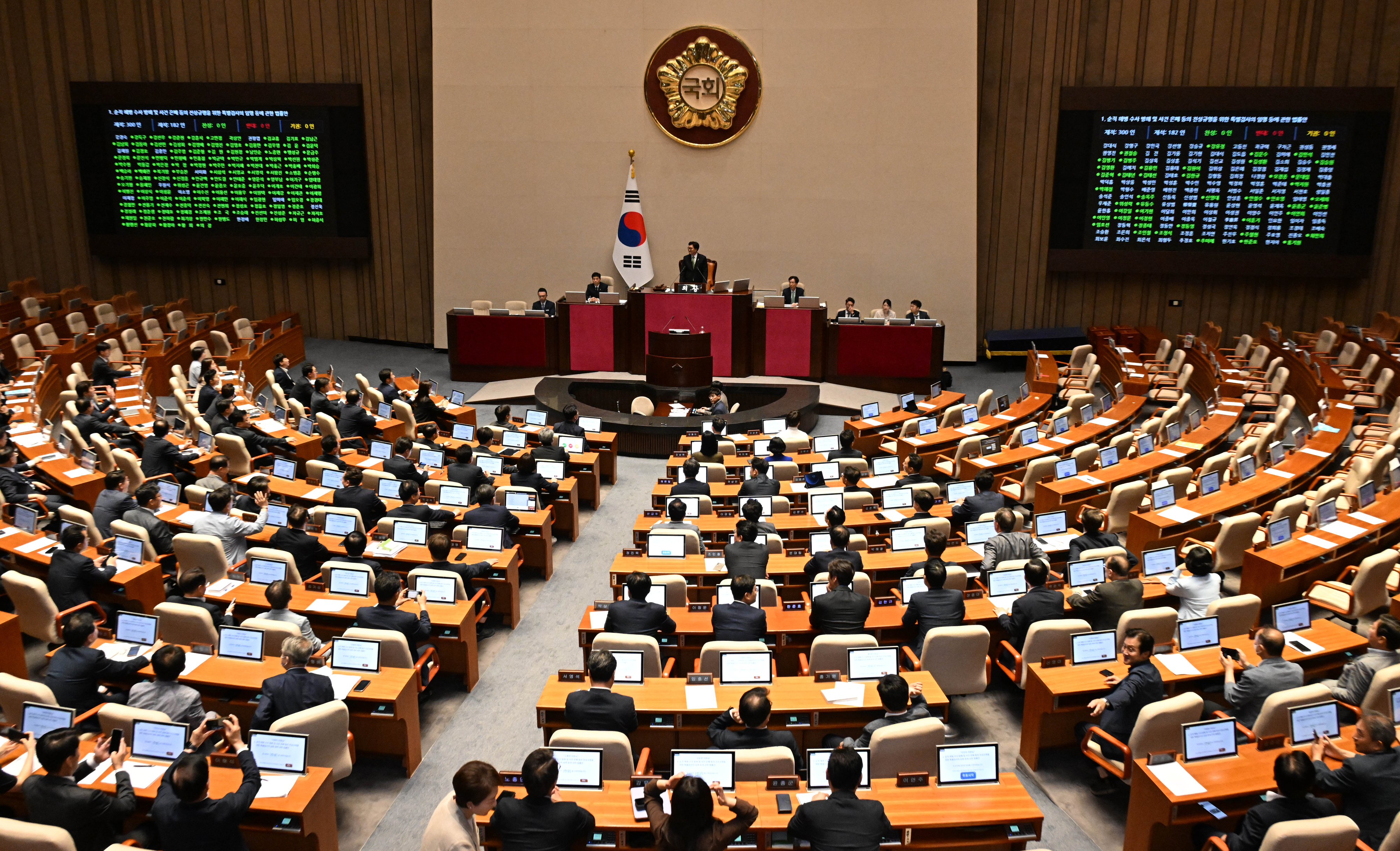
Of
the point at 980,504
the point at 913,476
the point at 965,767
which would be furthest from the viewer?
the point at 913,476

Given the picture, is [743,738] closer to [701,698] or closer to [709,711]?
[709,711]

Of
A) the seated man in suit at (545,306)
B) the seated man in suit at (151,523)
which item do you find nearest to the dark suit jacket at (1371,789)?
the seated man in suit at (151,523)

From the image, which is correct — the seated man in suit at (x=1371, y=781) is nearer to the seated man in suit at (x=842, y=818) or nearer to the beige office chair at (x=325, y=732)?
the seated man in suit at (x=842, y=818)

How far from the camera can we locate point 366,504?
9125mm

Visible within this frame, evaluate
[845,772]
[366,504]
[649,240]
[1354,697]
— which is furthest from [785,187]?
[845,772]

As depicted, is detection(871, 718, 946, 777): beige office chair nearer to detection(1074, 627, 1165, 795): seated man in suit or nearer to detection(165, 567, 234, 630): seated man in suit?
detection(1074, 627, 1165, 795): seated man in suit

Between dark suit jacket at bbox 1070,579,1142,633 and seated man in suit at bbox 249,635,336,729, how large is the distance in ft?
16.1

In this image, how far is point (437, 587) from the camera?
7293 millimetres

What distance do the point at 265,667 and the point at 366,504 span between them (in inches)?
119

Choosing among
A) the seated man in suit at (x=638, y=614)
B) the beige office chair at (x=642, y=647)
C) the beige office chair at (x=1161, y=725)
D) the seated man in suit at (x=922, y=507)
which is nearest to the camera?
the beige office chair at (x=1161, y=725)

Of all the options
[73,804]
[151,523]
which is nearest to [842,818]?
[73,804]

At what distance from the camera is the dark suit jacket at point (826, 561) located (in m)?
7.42

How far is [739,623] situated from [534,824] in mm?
2519

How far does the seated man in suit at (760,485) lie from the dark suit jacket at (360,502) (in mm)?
3463
